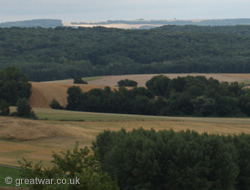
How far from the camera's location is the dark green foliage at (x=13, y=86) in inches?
2719

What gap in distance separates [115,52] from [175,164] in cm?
12566

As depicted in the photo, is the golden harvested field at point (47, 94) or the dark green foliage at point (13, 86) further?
the golden harvested field at point (47, 94)

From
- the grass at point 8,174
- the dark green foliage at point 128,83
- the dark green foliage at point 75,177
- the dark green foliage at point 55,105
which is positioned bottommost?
the dark green foliage at point 55,105

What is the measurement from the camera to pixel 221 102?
6669 cm

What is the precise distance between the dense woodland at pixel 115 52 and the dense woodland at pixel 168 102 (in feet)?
151

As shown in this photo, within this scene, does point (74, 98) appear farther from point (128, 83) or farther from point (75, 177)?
point (75, 177)

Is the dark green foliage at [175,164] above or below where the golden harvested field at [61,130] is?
above

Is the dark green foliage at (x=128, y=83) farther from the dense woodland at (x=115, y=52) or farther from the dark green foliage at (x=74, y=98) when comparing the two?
the dense woodland at (x=115, y=52)

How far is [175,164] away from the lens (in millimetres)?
27172

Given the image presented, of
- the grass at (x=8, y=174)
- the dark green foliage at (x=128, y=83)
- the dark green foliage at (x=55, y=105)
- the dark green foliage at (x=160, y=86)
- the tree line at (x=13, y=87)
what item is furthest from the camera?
the dark green foliage at (x=128, y=83)

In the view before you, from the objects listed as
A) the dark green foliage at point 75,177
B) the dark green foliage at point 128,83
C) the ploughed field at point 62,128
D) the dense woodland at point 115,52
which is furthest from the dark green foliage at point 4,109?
the dense woodland at point 115,52

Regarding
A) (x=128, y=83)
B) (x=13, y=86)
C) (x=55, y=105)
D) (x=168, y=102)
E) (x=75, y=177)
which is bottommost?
(x=55, y=105)

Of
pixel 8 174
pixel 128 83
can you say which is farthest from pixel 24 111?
pixel 128 83

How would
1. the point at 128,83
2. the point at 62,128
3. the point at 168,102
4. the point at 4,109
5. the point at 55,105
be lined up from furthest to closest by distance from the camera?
the point at 128,83 < the point at 55,105 < the point at 168,102 < the point at 4,109 < the point at 62,128
